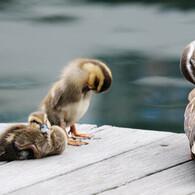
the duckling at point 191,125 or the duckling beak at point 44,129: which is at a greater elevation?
the duckling at point 191,125

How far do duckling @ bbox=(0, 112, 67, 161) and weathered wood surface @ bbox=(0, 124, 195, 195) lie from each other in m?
0.04

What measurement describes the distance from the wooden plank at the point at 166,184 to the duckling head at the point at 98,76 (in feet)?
2.32

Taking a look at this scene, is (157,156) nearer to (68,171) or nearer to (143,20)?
(68,171)

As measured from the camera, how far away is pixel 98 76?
9.76 feet

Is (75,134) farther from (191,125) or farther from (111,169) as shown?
(191,125)

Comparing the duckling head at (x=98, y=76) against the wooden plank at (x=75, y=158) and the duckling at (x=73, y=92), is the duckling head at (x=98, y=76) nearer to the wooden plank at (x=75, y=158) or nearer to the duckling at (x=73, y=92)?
the duckling at (x=73, y=92)

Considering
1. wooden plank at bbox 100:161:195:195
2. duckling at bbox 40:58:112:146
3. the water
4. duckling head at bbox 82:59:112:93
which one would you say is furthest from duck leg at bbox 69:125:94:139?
the water

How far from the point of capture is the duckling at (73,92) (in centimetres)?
302

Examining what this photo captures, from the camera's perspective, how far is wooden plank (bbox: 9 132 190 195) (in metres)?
2.18

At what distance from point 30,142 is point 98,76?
21.6 inches

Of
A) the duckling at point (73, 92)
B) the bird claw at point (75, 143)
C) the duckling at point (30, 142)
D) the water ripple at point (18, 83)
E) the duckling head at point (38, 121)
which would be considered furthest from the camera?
the water ripple at point (18, 83)

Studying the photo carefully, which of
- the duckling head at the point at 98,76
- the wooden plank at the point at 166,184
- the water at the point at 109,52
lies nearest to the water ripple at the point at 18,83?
the water at the point at 109,52

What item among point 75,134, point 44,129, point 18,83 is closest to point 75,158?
point 44,129

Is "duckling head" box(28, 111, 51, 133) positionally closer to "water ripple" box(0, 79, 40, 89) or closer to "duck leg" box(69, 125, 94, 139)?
"duck leg" box(69, 125, 94, 139)
